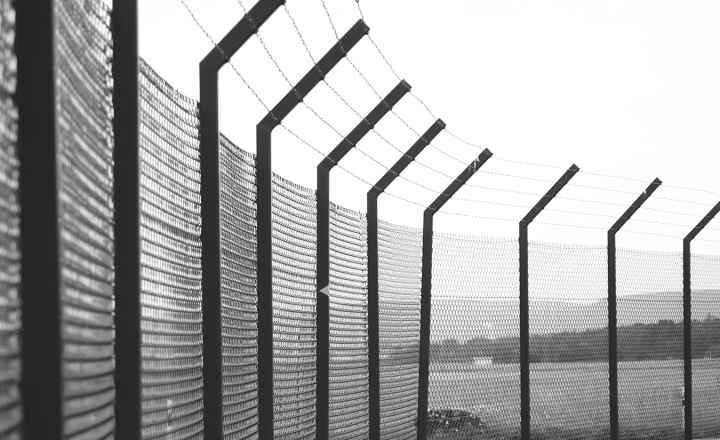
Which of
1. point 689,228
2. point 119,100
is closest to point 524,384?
point 689,228

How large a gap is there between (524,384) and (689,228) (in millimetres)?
2010

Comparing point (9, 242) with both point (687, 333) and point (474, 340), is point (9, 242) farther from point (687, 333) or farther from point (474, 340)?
point (687, 333)

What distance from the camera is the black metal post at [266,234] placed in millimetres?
4395

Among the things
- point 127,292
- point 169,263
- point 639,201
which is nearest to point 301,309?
point 169,263

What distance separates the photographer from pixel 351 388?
6.11 m

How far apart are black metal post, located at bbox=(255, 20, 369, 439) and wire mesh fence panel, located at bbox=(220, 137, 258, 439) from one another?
8 cm

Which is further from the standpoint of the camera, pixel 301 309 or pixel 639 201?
pixel 639 201

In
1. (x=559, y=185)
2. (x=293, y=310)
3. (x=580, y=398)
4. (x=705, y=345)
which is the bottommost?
(x=580, y=398)

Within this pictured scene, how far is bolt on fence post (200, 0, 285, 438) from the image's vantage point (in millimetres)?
3629

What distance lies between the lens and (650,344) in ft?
29.0

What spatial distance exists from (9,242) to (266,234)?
2.37 metres

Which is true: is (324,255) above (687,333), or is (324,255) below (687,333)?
above

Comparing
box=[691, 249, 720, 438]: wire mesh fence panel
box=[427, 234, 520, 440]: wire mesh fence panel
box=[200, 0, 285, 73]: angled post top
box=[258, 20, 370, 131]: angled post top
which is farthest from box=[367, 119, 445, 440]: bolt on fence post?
box=[691, 249, 720, 438]: wire mesh fence panel

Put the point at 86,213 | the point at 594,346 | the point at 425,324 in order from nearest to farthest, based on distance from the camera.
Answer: the point at 86,213, the point at 425,324, the point at 594,346
